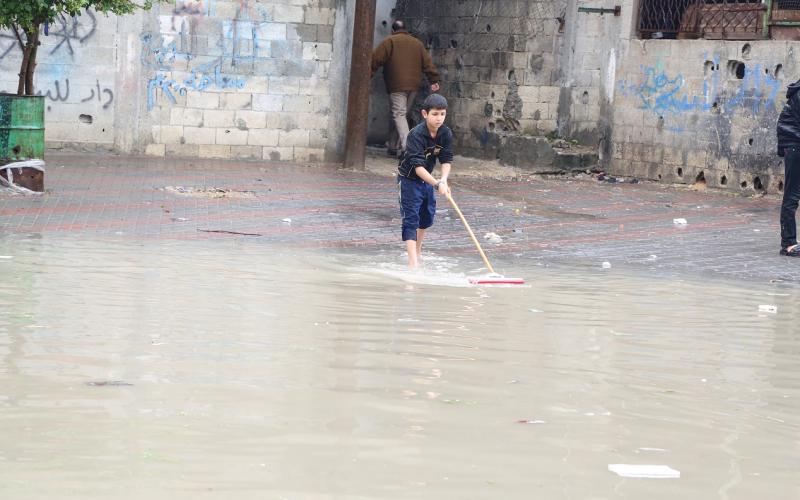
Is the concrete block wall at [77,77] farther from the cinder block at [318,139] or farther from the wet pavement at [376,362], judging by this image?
the wet pavement at [376,362]

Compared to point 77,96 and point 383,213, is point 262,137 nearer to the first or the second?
point 77,96

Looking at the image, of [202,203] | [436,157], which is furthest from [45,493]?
[202,203]

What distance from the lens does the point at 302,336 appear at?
246 inches

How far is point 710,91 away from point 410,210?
25.9 feet

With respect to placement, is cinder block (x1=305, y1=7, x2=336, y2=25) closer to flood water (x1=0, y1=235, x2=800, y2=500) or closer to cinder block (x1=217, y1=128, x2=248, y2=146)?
cinder block (x1=217, y1=128, x2=248, y2=146)

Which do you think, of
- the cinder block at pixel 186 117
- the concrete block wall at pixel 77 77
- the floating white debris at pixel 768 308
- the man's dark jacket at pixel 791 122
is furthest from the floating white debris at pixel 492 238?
the concrete block wall at pixel 77 77

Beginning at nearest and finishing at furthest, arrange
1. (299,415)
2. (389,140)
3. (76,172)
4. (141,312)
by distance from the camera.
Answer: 1. (299,415)
2. (141,312)
3. (76,172)
4. (389,140)

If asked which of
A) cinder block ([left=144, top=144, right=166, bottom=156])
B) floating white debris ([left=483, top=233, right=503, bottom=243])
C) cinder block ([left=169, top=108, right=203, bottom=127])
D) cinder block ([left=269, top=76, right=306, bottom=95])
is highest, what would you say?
cinder block ([left=269, top=76, right=306, bottom=95])

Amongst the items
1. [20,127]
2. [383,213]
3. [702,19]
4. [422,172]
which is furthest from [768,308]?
[702,19]

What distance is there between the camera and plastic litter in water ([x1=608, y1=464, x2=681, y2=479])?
162 inches

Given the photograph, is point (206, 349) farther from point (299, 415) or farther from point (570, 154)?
point (570, 154)

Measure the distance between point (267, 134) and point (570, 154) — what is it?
458 centimetres

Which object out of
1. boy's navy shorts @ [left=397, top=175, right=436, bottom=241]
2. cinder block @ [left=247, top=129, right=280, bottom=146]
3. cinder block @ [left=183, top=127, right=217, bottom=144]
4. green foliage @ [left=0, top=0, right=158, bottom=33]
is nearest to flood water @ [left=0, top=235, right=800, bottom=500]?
boy's navy shorts @ [left=397, top=175, right=436, bottom=241]

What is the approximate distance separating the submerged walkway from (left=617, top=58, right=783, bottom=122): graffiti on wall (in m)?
1.19
